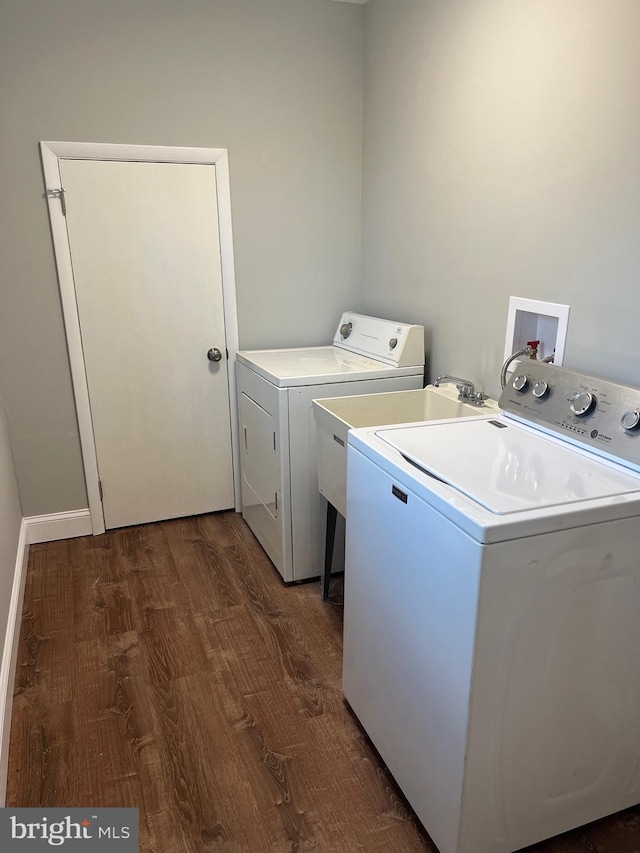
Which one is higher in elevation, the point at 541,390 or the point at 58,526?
the point at 541,390

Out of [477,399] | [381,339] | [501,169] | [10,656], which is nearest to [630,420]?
[477,399]

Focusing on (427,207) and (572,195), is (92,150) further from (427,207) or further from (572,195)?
(572,195)

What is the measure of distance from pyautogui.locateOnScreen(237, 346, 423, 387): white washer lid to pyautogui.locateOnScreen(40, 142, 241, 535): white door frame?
10.6 inches

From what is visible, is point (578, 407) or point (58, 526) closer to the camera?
point (578, 407)

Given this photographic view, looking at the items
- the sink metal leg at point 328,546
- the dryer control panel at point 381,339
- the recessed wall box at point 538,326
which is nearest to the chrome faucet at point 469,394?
the recessed wall box at point 538,326

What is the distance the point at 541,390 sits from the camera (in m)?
1.72

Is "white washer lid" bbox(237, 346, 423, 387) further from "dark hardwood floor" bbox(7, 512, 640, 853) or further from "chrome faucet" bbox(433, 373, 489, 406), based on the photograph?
"dark hardwood floor" bbox(7, 512, 640, 853)

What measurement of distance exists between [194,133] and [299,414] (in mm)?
1446

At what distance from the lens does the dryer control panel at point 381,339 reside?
2.61 metres

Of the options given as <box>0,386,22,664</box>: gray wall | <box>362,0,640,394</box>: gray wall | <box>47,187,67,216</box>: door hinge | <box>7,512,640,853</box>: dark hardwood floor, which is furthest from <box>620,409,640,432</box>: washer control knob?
<box>47,187,67,216</box>: door hinge

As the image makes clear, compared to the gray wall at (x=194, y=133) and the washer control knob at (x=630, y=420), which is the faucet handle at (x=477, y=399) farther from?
the gray wall at (x=194, y=133)

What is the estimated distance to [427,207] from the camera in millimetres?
2553

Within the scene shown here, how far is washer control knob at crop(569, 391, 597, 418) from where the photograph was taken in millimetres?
1559

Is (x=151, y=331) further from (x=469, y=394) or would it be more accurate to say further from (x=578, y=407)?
(x=578, y=407)
